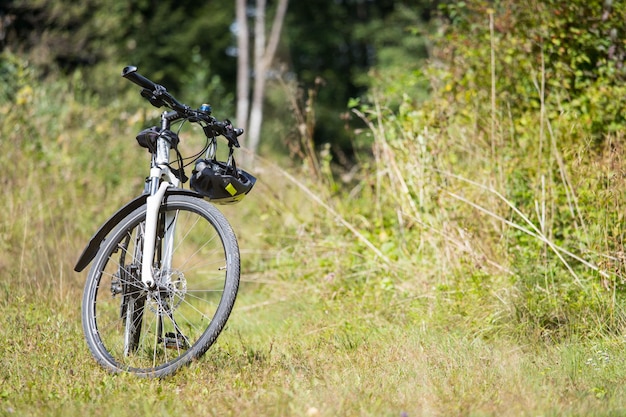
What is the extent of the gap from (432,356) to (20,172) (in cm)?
453

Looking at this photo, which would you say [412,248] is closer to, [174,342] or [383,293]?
[383,293]

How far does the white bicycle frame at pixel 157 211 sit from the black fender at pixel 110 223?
0.07 m

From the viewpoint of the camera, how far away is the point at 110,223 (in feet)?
12.2

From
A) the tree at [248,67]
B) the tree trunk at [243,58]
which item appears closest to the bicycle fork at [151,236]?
the tree at [248,67]

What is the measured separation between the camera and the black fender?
3596mm

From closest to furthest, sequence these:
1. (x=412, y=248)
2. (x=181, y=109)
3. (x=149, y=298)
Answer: (x=149, y=298) < (x=181, y=109) < (x=412, y=248)

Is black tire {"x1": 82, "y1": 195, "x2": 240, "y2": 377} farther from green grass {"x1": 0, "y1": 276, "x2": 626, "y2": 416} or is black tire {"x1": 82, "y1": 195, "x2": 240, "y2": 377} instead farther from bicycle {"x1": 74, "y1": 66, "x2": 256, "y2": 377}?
green grass {"x1": 0, "y1": 276, "x2": 626, "y2": 416}

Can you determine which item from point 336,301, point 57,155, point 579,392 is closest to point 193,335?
point 336,301

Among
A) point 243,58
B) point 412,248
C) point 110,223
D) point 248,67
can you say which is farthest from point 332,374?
point 248,67

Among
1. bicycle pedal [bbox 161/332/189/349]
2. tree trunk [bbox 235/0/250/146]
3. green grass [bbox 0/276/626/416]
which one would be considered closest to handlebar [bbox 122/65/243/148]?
bicycle pedal [bbox 161/332/189/349]

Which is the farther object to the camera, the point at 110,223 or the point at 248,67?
the point at 248,67

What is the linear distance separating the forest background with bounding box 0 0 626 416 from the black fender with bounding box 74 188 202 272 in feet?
1.57

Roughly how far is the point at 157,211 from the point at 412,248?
2361 mm

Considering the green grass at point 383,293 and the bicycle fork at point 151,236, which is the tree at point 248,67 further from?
the bicycle fork at point 151,236
